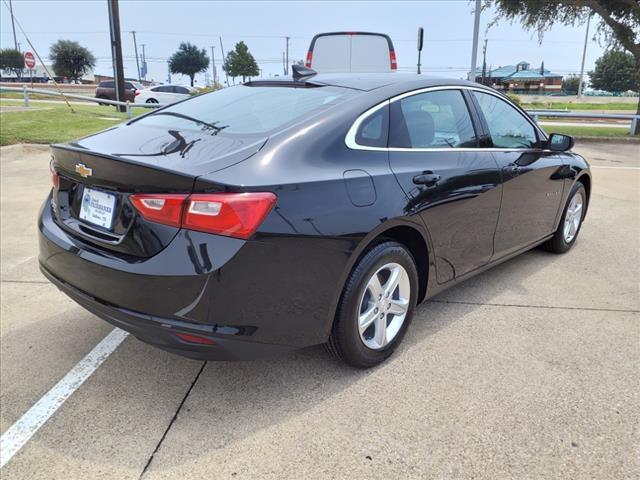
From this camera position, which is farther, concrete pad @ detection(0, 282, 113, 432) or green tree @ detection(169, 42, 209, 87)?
green tree @ detection(169, 42, 209, 87)

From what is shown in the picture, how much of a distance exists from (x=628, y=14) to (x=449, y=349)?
1848 centimetres

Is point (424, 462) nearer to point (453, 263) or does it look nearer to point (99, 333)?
point (453, 263)

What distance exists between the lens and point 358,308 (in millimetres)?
2646

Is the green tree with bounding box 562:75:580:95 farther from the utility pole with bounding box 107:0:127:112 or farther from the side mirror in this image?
the side mirror

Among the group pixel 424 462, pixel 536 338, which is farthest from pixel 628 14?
pixel 424 462

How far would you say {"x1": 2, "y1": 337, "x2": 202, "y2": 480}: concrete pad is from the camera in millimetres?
2193

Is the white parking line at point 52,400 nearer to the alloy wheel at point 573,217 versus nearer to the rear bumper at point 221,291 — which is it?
the rear bumper at point 221,291

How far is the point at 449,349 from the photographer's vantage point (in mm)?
3141

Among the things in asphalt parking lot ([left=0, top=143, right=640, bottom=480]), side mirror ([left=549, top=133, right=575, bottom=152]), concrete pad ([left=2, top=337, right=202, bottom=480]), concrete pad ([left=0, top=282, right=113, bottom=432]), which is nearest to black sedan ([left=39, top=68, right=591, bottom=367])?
asphalt parking lot ([left=0, top=143, right=640, bottom=480])

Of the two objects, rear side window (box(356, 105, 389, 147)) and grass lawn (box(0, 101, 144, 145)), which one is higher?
rear side window (box(356, 105, 389, 147))

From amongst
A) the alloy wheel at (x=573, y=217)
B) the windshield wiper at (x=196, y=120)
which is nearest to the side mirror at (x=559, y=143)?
the alloy wheel at (x=573, y=217)

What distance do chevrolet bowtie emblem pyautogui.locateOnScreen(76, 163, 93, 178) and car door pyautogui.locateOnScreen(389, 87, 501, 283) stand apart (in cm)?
148

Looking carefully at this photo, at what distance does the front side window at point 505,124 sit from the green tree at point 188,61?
80488 millimetres

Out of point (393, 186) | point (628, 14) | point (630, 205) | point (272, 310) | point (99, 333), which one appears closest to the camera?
point (272, 310)
